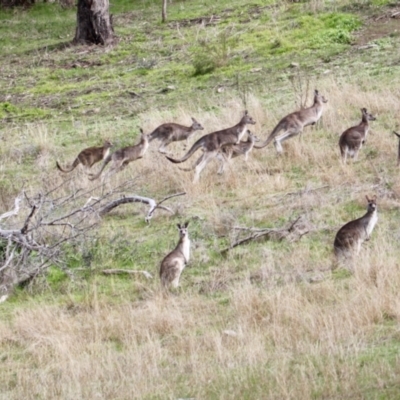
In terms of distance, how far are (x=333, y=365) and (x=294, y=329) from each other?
1.16 metres

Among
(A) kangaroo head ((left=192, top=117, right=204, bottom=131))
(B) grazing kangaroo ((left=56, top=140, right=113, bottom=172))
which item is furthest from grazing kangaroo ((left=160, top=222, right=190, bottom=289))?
(A) kangaroo head ((left=192, top=117, right=204, bottom=131))

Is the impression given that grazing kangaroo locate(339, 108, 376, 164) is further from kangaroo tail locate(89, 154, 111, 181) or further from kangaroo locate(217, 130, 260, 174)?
kangaroo tail locate(89, 154, 111, 181)

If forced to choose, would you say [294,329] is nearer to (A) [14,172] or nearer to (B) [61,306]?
(B) [61,306]

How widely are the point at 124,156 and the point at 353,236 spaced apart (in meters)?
5.65

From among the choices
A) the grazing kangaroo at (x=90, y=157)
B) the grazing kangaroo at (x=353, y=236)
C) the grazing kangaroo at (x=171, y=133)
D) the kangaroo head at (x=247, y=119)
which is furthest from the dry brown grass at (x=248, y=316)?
the grazing kangaroo at (x=171, y=133)

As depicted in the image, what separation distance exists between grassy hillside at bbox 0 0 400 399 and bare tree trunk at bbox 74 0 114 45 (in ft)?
1.86

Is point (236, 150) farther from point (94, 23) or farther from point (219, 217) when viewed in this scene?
point (94, 23)

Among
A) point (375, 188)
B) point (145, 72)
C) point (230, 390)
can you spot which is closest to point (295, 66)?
point (145, 72)

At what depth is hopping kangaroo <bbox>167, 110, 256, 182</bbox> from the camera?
49.2 ft

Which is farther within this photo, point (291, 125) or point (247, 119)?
point (247, 119)

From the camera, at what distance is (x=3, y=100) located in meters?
21.9

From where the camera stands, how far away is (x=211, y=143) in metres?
15.2

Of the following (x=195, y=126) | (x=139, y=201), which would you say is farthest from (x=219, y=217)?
(x=195, y=126)

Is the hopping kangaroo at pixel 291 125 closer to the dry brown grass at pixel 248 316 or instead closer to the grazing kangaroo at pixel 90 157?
the dry brown grass at pixel 248 316
